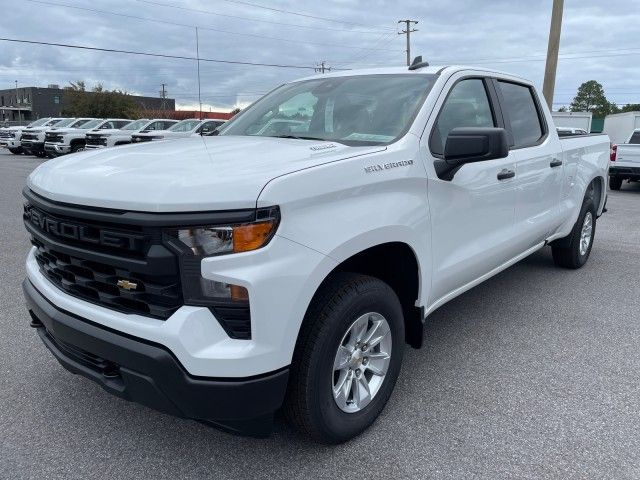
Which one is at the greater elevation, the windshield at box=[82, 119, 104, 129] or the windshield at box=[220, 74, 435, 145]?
the windshield at box=[82, 119, 104, 129]

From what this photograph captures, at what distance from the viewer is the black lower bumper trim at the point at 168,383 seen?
2070 mm

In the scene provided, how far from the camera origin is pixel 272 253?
208 cm

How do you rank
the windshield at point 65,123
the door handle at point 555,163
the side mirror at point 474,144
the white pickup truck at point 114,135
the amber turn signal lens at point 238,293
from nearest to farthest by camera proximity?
the amber turn signal lens at point 238,293 → the side mirror at point 474,144 → the door handle at point 555,163 → the white pickup truck at point 114,135 → the windshield at point 65,123

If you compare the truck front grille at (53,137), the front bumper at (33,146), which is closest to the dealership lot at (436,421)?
the truck front grille at (53,137)

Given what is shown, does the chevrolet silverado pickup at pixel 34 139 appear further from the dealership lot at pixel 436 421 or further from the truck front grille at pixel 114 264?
the truck front grille at pixel 114 264

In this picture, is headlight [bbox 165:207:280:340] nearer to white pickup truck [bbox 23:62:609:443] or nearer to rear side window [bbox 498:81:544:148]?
white pickup truck [bbox 23:62:609:443]

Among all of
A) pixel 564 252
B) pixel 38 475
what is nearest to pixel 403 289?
pixel 38 475

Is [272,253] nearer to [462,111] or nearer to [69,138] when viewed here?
[462,111]

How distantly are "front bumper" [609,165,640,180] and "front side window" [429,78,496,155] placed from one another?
38.8 ft

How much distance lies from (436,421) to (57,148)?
2207 centimetres

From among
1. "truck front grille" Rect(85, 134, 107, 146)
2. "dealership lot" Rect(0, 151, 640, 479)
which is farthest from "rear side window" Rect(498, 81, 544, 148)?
"truck front grille" Rect(85, 134, 107, 146)

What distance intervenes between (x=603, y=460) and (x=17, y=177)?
15957mm

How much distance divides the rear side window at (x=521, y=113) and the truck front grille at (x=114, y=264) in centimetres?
295

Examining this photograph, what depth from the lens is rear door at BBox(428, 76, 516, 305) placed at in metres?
3.10
